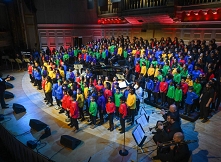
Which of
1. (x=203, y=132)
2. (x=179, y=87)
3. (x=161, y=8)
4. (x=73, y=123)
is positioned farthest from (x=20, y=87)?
(x=161, y=8)

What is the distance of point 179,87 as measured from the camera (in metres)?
7.43

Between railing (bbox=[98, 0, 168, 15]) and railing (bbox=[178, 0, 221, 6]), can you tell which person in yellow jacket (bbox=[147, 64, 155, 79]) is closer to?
railing (bbox=[178, 0, 221, 6])

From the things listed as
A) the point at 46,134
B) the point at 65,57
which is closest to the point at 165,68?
the point at 46,134

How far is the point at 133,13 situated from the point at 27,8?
11.6 meters

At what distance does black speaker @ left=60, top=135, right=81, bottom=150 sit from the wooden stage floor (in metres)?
0.13

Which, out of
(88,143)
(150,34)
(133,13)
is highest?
(133,13)

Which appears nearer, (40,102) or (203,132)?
(203,132)

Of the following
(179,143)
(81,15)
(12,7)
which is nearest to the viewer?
(179,143)

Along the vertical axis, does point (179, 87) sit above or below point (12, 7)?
below

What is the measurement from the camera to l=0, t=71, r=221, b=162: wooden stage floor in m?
5.62

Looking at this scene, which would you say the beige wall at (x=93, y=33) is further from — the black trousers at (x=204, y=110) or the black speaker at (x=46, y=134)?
the black speaker at (x=46, y=134)

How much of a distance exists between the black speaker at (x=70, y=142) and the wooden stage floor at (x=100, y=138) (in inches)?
5.0

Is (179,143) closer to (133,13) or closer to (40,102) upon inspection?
(40,102)

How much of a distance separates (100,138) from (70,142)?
44.5 inches
